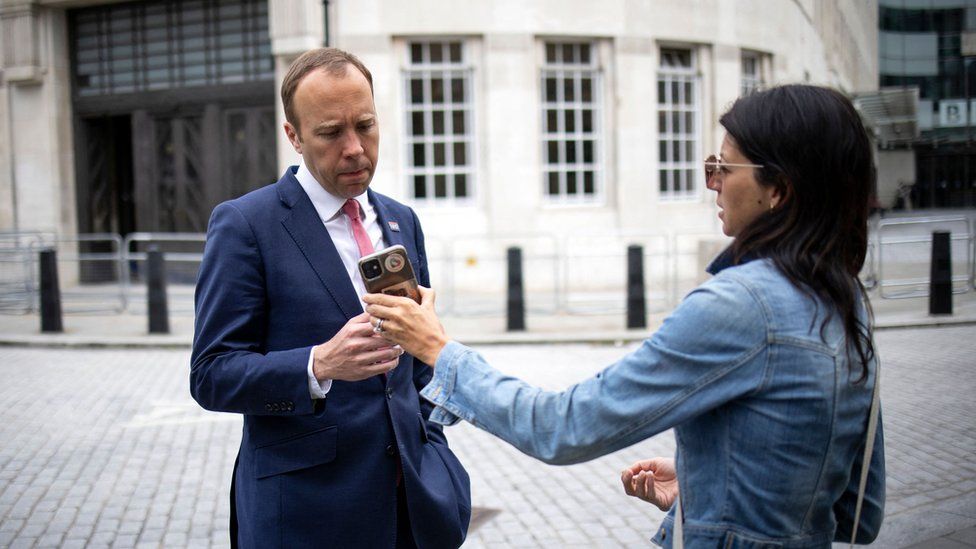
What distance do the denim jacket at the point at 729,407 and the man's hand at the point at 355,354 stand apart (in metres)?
0.27

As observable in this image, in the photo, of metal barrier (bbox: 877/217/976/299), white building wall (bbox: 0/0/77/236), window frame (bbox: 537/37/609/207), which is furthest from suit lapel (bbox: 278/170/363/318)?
white building wall (bbox: 0/0/77/236)

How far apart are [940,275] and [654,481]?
11167mm

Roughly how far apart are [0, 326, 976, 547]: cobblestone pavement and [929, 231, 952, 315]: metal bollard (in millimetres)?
2765

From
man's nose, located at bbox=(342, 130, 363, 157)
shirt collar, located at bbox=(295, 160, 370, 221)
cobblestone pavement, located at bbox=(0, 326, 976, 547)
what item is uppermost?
man's nose, located at bbox=(342, 130, 363, 157)

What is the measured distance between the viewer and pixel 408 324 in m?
1.93

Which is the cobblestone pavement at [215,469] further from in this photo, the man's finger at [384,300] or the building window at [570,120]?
the building window at [570,120]

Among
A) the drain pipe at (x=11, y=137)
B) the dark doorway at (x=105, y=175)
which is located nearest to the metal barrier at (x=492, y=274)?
the dark doorway at (x=105, y=175)

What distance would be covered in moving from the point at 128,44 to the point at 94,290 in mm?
5957

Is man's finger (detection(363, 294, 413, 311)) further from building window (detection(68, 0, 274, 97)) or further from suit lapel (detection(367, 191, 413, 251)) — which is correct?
building window (detection(68, 0, 274, 97))

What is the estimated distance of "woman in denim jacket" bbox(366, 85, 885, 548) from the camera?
5.65 feet

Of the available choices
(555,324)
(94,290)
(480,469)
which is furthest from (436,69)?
(480,469)

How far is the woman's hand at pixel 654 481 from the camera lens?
225 centimetres

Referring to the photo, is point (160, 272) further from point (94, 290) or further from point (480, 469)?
point (480, 469)

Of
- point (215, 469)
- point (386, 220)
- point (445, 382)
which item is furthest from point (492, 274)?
point (445, 382)
